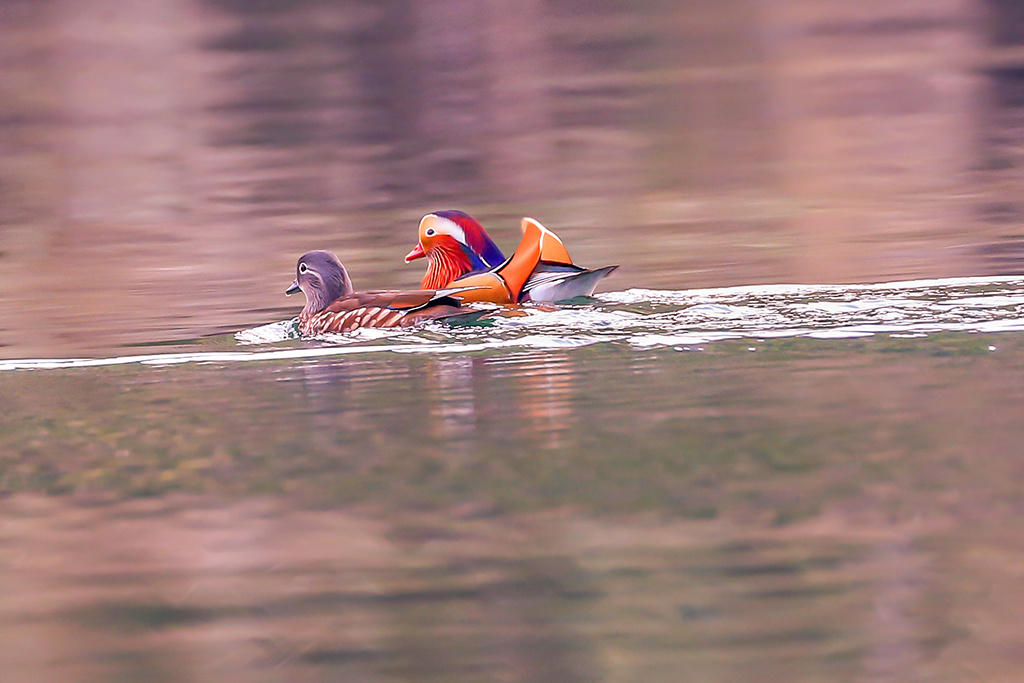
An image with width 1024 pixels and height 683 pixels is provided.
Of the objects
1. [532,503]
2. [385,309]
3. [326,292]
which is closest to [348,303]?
[385,309]

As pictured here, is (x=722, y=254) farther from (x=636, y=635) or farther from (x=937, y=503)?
(x=636, y=635)

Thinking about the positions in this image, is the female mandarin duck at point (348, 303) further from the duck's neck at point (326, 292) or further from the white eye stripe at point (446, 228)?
the white eye stripe at point (446, 228)

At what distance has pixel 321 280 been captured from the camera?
9305mm

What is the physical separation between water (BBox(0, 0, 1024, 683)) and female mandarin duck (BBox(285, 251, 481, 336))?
0.45 ft

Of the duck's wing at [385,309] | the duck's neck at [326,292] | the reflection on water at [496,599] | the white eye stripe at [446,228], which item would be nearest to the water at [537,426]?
the reflection on water at [496,599]

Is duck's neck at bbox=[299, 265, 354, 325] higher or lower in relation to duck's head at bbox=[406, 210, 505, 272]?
lower

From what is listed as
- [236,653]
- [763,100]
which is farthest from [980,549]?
[763,100]

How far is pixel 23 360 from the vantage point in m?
8.59

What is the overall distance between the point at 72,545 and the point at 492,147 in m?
14.2

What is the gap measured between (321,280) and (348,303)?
1.96ft

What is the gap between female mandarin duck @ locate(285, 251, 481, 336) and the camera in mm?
8414

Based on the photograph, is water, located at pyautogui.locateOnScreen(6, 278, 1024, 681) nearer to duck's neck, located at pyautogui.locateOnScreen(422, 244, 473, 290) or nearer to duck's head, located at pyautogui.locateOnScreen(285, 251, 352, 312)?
duck's head, located at pyautogui.locateOnScreen(285, 251, 352, 312)

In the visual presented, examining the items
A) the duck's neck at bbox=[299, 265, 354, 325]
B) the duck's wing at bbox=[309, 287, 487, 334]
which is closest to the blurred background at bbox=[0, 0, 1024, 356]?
the duck's neck at bbox=[299, 265, 354, 325]

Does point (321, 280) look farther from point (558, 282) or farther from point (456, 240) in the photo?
point (558, 282)
